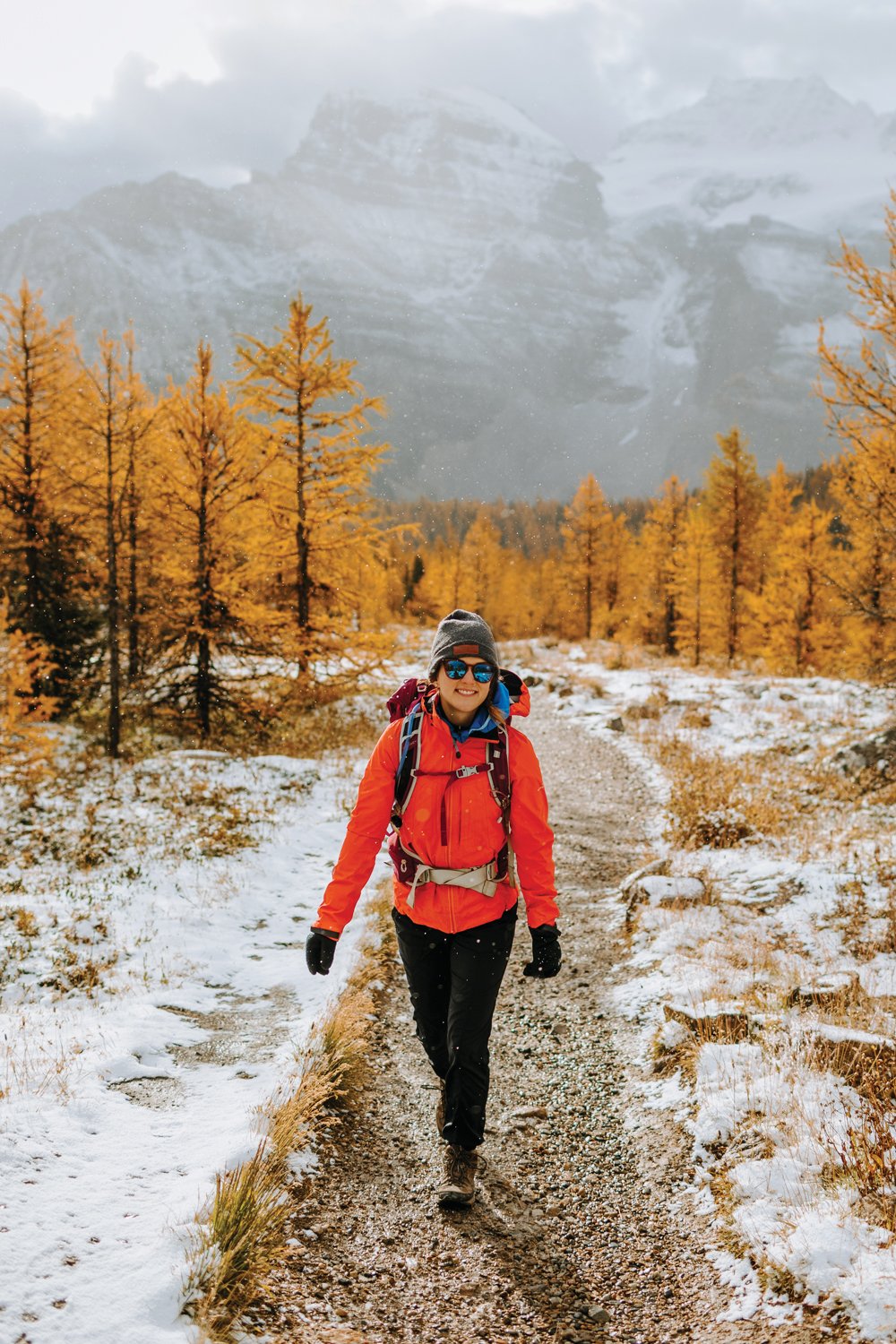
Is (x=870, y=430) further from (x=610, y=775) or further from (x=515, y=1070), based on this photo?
(x=515, y=1070)

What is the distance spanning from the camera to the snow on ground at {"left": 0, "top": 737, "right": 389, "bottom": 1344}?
2.78 m

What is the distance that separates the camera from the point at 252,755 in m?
14.7

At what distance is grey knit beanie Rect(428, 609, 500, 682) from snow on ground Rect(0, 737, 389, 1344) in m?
2.54

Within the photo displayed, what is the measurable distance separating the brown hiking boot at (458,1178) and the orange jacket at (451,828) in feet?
3.99

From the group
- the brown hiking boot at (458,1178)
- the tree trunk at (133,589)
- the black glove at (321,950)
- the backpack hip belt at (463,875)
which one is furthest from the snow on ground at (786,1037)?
the tree trunk at (133,589)

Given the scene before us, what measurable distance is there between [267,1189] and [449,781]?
200 cm

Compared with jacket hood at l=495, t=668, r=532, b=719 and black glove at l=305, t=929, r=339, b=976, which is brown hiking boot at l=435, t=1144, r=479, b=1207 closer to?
black glove at l=305, t=929, r=339, b=976

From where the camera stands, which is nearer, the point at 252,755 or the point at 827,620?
the point at 252,755

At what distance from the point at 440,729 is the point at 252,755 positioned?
11.8m

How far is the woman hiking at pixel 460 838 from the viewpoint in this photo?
353 cm

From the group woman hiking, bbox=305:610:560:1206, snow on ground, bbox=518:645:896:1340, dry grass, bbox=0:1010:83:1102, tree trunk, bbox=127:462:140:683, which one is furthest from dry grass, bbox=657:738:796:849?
tree trunk, bbox=127:462:140:683

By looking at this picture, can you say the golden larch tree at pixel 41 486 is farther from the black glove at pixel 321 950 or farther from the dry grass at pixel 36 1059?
the black glove at pixel 321 950

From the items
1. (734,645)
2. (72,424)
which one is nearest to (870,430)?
(72,424)

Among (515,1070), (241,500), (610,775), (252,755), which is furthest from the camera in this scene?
(241,500)
